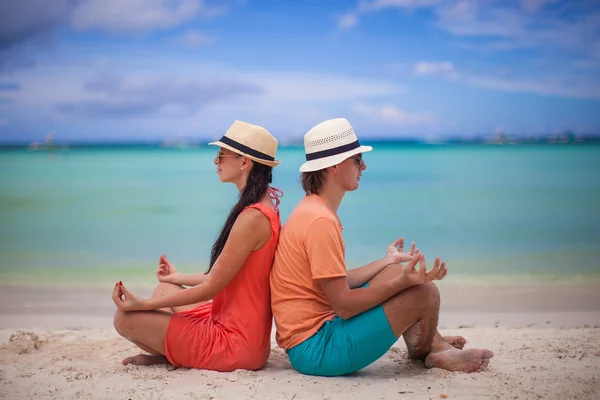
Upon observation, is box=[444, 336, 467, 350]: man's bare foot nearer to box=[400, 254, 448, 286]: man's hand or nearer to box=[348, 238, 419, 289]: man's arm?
box=[348, 238, 419, 289]: man's arm

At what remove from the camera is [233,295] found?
145 inches

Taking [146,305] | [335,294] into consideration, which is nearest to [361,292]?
[335,294]

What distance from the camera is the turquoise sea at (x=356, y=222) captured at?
8.78 meters

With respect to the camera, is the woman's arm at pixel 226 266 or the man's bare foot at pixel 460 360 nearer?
the woman's arm at pixel 226 266

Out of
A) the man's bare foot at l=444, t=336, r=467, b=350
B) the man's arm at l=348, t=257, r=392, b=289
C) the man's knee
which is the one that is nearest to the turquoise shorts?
the man's knee

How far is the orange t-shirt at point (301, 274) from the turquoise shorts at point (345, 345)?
0.19 feet

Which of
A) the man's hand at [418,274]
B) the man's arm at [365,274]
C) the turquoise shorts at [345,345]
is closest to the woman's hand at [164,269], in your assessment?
the turquoise shorts at [345,345]

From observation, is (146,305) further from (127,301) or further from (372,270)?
(372,270)

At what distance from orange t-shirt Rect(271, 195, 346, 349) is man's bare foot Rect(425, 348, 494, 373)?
25.8 inches

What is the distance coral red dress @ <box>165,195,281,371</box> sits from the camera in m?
3.64

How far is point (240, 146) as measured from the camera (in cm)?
366

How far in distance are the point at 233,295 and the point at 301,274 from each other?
1.40 ft

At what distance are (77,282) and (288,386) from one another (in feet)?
15.9

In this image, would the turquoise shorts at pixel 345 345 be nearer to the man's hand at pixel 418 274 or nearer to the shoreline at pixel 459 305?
the man's hand at pixel 418 274
